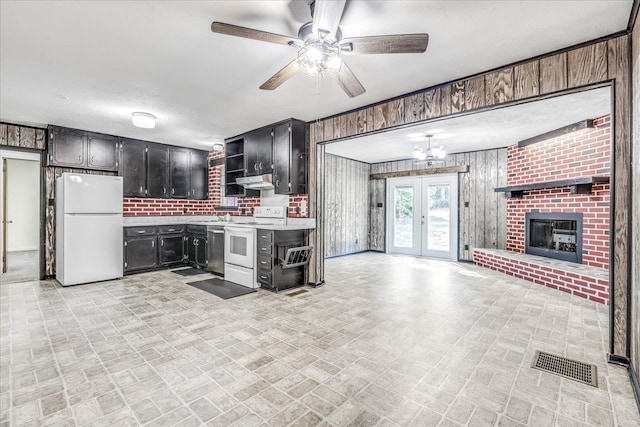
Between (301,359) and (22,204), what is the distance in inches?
361

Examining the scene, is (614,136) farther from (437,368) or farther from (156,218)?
(156,218)

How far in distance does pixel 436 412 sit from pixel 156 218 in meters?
5.77

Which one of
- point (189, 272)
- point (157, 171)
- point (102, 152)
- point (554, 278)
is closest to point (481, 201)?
point (554, 278)

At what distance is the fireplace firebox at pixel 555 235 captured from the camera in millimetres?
4590

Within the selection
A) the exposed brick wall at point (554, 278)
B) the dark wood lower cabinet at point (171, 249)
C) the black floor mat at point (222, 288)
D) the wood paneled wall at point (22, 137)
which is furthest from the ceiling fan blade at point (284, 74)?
the wood paneled wall at point (22, 137)

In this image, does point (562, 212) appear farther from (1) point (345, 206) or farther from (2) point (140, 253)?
(2) point (140, 253)

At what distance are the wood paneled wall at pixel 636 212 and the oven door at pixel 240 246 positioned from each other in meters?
3.80

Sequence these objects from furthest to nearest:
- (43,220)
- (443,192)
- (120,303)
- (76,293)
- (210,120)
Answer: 1. (443,192)
2. (43,220)
3. (210,120)
4. (76,293)
5. (120,303)

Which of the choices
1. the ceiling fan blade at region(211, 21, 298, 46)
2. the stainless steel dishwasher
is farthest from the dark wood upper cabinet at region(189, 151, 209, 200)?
the ceiling fan blade at region(211, 21, 298, 46)

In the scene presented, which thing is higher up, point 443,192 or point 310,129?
point 310,129

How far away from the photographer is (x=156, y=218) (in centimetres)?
581

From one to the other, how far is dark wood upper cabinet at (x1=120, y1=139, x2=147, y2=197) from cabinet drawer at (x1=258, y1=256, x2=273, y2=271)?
9.96ft

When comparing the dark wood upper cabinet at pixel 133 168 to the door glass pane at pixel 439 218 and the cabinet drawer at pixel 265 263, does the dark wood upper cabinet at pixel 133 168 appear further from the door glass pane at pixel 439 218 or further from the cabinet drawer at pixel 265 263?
the door glass pane at pixel 439 218

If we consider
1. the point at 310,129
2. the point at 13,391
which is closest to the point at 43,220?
the point at 13,391
